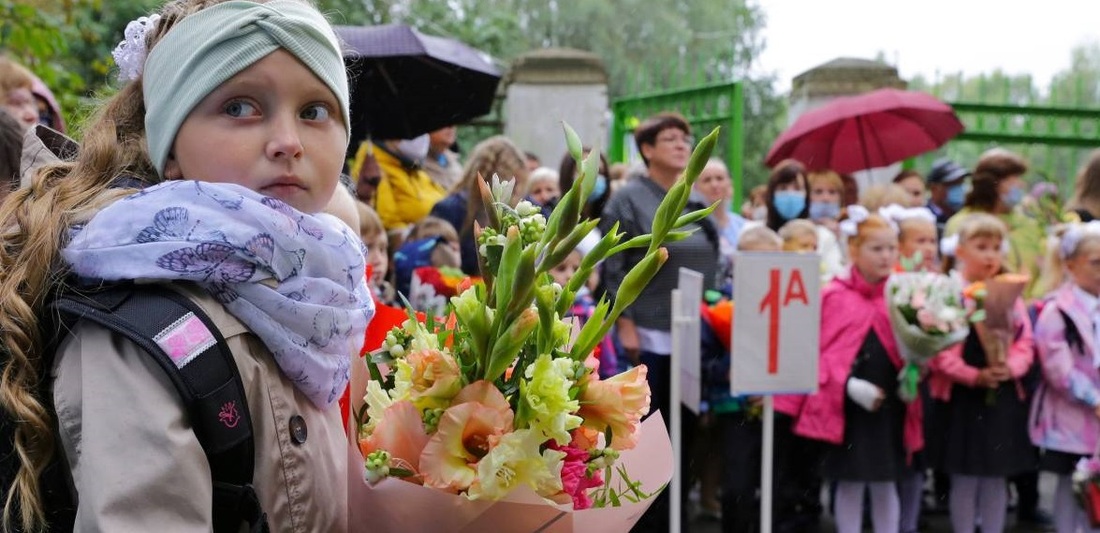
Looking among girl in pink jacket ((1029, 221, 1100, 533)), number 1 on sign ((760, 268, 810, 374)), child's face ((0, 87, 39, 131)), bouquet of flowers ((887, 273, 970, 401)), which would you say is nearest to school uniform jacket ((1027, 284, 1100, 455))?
girl in pink jacket ((1029, 221, 1100, 533))

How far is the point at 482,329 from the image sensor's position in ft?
4.32

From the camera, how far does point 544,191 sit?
6.64 metres

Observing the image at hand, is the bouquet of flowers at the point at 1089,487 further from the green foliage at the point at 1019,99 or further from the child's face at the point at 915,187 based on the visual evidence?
the green foliage at the point at 1019,99

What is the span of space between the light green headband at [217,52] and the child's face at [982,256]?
17.3 ft

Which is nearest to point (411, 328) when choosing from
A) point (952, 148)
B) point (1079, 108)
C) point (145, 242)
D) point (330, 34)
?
point (145, 242)

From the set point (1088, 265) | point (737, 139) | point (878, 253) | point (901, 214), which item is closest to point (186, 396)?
point (878, 253)

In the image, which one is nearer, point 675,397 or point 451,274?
point 675,397

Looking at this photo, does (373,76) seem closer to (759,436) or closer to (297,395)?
(759,436)

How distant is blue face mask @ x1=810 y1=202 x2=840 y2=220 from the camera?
24.7 ft

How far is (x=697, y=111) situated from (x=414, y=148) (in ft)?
10.1

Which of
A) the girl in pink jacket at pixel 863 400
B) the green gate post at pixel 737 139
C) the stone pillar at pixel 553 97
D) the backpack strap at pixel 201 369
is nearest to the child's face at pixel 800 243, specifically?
the girl in pink jacket at pixel 863 400

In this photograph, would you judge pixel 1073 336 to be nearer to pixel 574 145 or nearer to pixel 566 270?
pixel 566 270

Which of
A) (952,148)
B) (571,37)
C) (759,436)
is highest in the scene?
(571,37)

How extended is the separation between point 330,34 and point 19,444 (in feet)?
2.22
